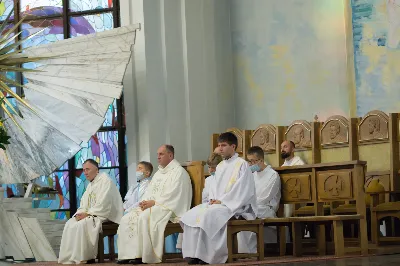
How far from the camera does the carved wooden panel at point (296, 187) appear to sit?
1087 centimetres

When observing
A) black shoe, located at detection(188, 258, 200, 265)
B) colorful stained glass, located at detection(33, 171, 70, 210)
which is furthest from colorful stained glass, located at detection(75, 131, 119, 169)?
black shoe, located at detection(188, 258, 200, 265)

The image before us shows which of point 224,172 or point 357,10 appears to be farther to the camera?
point 357,10

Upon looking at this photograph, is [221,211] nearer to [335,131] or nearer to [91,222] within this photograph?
[91,222]

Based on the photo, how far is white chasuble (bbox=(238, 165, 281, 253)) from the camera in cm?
1125

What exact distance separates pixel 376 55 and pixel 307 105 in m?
1.51

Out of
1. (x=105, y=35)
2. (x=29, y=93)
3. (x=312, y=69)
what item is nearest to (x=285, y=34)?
(x=312, y=69)

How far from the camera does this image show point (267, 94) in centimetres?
1548

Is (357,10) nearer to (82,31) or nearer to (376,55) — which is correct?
(376,55)

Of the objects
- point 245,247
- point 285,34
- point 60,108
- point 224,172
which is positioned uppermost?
point 285,34

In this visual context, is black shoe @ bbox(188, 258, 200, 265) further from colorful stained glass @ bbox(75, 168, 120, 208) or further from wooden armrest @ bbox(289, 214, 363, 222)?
colorful stained glass @ bbox(75, 168, 120, 208)

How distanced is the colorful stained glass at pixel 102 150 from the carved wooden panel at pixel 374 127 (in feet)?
14.6

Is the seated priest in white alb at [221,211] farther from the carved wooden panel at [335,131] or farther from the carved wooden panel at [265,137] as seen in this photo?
the carved wooden panel at [265,137]

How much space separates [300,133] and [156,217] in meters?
3.34

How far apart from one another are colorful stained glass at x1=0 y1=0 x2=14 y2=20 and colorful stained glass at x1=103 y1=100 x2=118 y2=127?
260cm
